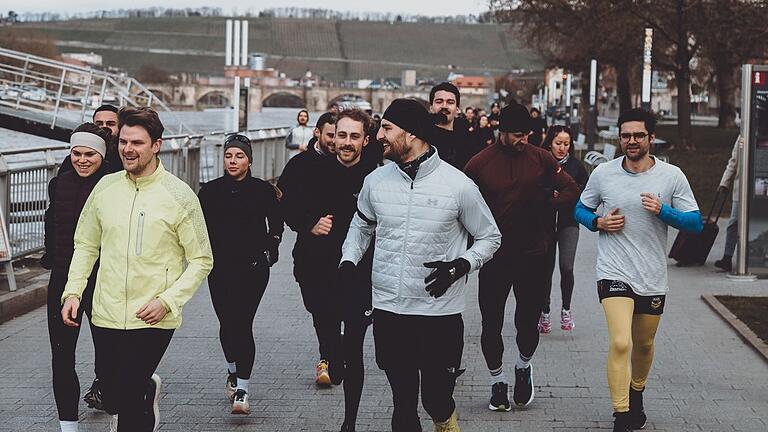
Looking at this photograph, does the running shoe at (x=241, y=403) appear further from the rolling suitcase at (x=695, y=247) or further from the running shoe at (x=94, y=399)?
the rolling suitcase at (x=695, y=247)

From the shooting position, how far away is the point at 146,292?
5453 mm

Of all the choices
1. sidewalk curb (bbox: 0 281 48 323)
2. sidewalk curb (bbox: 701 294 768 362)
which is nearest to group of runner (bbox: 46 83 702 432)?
sidewalk curb (bbox: 701 294 768 362)

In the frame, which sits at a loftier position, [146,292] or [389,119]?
[389,119]

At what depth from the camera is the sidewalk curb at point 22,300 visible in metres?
10.8

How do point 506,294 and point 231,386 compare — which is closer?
point 506,294

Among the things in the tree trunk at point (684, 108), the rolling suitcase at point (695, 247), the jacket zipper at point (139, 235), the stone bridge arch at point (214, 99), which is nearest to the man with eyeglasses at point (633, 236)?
the jacket zipper at point (139, 235)

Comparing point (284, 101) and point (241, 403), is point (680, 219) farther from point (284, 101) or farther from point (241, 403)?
point (284, 101)

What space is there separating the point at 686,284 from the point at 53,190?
340 inches

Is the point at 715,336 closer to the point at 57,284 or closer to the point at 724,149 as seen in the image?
the point at 57,284

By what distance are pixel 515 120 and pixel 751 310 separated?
502cm

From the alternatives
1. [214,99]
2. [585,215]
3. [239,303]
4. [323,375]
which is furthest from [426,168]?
[214,99]

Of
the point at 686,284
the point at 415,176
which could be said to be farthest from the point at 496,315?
the point at 686,284

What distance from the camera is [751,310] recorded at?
37.5 feet

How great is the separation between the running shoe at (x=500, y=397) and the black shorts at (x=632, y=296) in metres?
1.00
